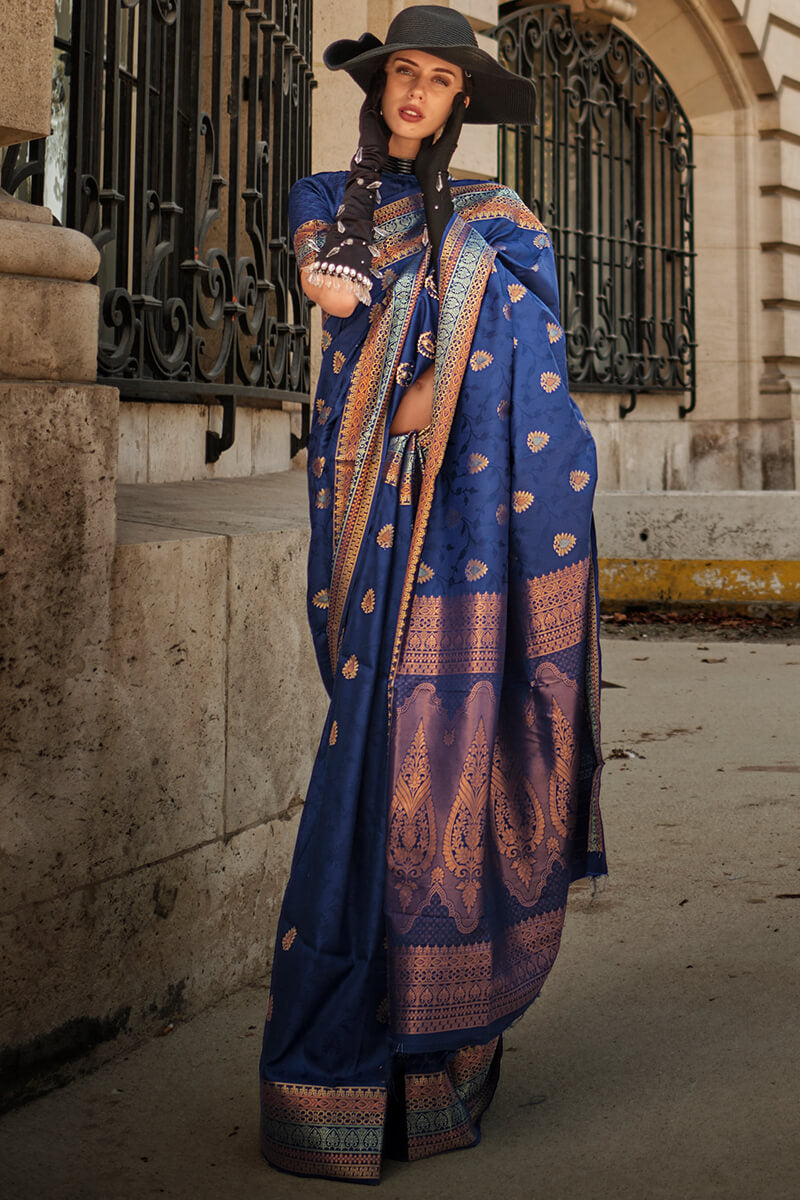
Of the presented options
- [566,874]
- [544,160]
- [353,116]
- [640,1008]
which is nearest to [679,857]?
[640,1008]

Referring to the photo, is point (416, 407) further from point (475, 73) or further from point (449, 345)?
point (475, 73)

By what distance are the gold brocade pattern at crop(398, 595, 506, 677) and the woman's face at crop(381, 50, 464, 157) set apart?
88 cm

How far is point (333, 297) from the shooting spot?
2.46 m

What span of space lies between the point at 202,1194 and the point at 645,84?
11372 millimetres

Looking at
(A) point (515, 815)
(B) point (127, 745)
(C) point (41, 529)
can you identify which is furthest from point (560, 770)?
(C) point (41, 529)

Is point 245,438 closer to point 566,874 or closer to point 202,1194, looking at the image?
point 566,874

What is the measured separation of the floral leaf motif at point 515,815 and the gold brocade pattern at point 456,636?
0.16 meters

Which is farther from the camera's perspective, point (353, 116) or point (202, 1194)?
point (353, 116)

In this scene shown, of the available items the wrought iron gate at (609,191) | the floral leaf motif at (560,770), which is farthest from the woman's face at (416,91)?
the wrought iron gate at (609,191)

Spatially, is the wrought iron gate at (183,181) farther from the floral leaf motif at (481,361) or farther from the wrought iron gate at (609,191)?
the wrought iron gate at (609,191)

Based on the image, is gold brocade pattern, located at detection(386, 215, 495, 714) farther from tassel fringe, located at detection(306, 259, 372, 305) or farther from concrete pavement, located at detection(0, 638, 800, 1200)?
concrete pavement, located at detection(0, 638, 800, 1200)

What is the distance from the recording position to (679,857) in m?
4.10

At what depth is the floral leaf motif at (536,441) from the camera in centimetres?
243

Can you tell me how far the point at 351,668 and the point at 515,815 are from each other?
1.27 feet
